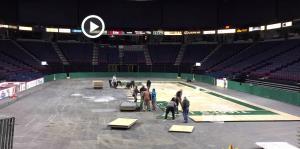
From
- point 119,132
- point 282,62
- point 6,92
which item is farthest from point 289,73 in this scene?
point 6,92

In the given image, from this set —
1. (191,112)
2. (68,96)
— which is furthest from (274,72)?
(68,96)

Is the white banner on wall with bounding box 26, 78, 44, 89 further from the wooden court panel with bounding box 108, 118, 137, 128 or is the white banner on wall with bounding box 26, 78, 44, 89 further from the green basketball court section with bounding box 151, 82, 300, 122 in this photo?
the wooden court panel with bounding box 108, 118, 137, 128

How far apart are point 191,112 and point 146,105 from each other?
3615 millimetres

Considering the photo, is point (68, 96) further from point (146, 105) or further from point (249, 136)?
point (249, 136)

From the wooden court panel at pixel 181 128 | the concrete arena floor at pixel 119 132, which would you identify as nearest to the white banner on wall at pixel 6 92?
the concrete arena floor at pixel 119 132

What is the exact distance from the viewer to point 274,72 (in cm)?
4566

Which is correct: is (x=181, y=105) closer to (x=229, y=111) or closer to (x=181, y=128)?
(x=181, y=128)

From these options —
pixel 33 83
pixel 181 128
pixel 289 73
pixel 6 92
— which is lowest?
pixel 181 128

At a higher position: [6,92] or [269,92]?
[6,92]

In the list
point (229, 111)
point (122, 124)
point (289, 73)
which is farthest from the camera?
point (289, 73)

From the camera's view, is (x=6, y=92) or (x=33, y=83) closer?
(x=6, y=92)

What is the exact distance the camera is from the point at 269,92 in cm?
3531

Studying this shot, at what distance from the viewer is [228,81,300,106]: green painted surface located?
→ 3077cm

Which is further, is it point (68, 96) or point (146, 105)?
point (68, 96)
